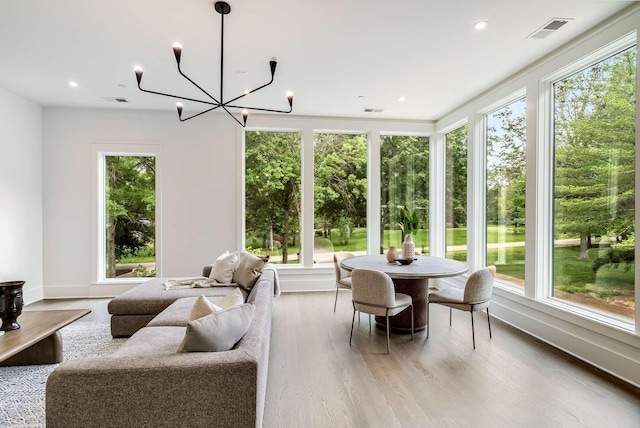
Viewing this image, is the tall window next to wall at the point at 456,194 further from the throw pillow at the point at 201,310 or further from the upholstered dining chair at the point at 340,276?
the throw pillow at the point at 201,310

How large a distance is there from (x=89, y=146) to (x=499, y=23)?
5.82 metres

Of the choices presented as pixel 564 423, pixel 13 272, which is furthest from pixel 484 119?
pixel 13 272

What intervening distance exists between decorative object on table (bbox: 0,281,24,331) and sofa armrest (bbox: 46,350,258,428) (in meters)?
1.52

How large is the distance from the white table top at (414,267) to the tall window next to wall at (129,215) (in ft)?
11.8

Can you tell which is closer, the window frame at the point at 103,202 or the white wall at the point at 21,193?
the white wall at the point at 21,193

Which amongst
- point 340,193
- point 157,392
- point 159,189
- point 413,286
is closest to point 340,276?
point 413,286

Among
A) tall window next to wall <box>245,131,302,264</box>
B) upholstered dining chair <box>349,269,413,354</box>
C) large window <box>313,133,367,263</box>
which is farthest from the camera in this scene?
large window <box>313,133,367,263</box>

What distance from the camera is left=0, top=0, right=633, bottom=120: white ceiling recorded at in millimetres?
2619

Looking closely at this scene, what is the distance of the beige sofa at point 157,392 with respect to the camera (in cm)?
154

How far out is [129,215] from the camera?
5.50 m

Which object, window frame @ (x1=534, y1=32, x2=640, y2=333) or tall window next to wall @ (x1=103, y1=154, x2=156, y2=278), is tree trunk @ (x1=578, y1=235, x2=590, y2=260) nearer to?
window frame @ (x1=534, y1=32, x2=640, y2=333)

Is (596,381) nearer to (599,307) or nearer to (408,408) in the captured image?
(599,307)

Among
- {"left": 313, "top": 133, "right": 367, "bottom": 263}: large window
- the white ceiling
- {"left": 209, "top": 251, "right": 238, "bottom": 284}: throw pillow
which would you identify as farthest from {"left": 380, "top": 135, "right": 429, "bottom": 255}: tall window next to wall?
{"left": 209, "top": 251, "right": 238, "bottom": 284}: throw pillow

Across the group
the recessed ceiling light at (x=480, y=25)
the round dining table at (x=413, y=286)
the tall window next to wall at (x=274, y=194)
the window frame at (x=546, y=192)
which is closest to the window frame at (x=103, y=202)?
the tall window next to wall at (x=274, y=194)
